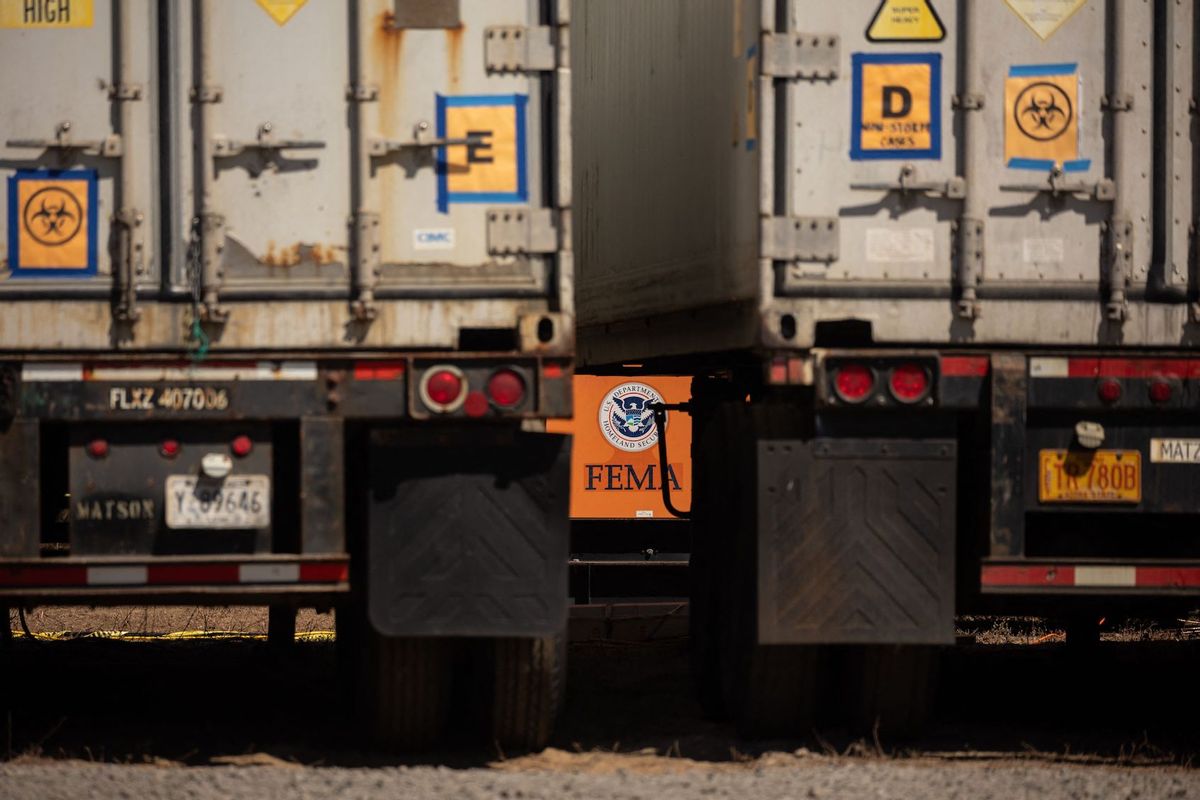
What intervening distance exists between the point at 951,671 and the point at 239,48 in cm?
543

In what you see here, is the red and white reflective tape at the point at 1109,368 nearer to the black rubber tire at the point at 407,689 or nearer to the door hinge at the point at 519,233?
the door hinge at the point at 519,233

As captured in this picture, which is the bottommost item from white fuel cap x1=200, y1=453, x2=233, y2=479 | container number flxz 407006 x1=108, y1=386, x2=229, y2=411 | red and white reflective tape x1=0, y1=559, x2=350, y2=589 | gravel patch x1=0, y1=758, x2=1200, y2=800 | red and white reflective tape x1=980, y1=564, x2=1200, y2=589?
gravel patch x1=0, y1=758, x2=1200, y2=800

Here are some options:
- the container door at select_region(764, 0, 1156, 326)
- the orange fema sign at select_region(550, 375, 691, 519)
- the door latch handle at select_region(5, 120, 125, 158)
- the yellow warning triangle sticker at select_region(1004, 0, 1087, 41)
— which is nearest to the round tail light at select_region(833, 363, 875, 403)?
the container door at select_region(764, 0, 1156, 326)

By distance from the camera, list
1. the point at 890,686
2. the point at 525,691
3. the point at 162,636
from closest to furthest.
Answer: the point at 525,691
the point at 890,686
the point at 162,636

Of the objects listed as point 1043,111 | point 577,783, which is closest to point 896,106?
point 1043,111

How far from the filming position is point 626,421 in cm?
1316

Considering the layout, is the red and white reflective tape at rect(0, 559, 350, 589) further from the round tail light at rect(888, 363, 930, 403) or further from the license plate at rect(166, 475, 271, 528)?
the round tail light at rect(888, 363, 930, 403)

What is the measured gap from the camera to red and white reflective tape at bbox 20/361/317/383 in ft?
22.0

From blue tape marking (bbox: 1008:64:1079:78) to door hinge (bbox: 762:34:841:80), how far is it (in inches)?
26.9

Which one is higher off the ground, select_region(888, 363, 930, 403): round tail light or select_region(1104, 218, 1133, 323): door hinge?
select_region(1104, 218, 1133, 323): door hinge

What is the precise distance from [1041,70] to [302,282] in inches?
113

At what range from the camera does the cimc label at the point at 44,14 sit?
6.82 metres

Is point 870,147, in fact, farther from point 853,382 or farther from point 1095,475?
point 1095,475

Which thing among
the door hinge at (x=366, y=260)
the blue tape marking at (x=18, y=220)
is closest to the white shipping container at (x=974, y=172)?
the door hinge at (x=366, y=260)
